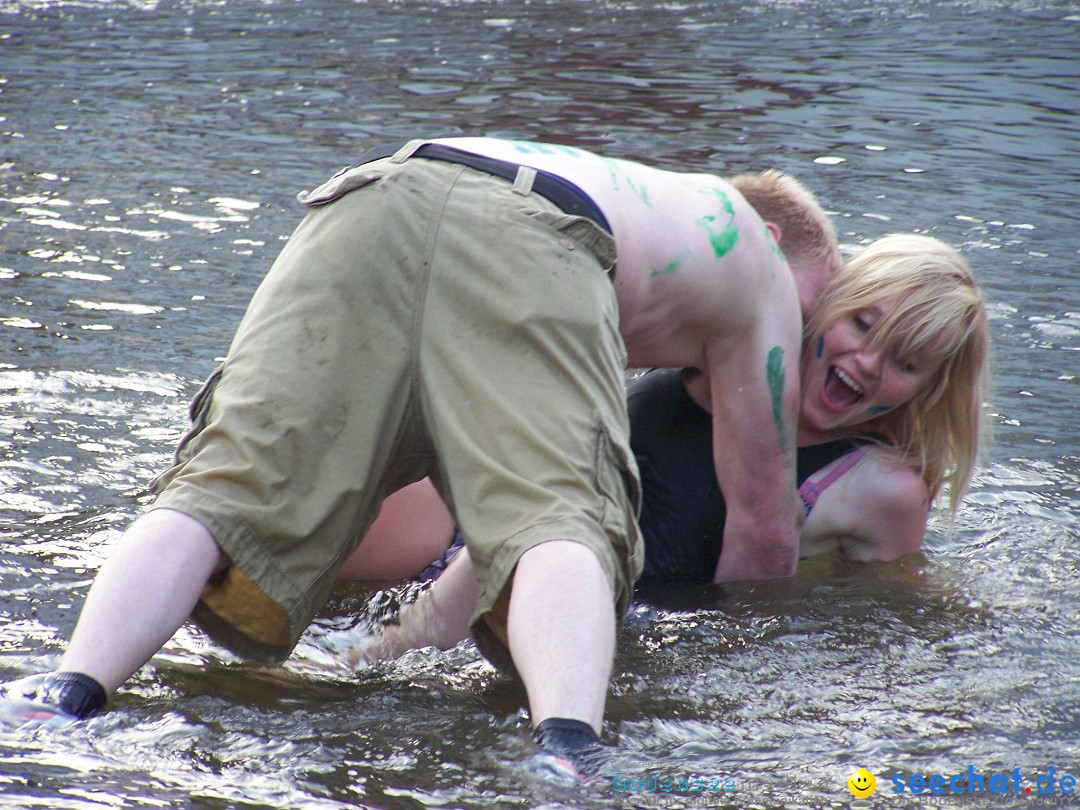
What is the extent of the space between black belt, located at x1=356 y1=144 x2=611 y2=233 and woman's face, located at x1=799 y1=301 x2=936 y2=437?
1.20 metres

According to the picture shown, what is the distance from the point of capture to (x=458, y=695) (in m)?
2.98

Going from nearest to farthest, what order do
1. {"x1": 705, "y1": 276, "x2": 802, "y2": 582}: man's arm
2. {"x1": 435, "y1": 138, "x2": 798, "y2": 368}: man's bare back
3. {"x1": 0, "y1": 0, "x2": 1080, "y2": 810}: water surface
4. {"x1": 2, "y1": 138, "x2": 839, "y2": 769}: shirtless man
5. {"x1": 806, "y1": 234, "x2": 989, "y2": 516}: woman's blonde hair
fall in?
{"x1": 2, "y1": 138, "x2": 839, "y2": 769}: shirtless man
{"x1": 0, "y1": 0, "x2": 1080, "y2": 810}: water surface
{"x1": 435, "y1": 138, "x2": 798, "y2": 368}: man's bare back
{"x1": 705, "y1": 276, "x2": 802, "y2": 582}: man's arm
{"x1": 806, "y1": 234, "x2": 989, "y2": 516}: woman's blonde hair

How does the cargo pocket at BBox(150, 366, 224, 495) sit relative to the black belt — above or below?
below

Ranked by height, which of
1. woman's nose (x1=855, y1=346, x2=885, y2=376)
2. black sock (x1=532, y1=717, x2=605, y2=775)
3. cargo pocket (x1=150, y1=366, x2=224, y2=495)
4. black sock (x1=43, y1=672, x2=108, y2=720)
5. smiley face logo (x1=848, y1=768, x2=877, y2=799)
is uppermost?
cargo pocket (x1=150, y1=366, x2=224, y2=495)

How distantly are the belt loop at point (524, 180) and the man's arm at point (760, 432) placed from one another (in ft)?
2.41

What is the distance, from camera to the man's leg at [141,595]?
91.4 inches

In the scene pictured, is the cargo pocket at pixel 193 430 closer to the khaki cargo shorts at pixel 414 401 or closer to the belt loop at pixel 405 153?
the khaki cargo shorts at pixel 414 401

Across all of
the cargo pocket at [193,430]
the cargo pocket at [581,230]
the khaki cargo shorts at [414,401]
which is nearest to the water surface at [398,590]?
the khaki cargo shorts at [414,401]

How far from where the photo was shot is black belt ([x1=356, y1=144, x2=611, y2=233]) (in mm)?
2746

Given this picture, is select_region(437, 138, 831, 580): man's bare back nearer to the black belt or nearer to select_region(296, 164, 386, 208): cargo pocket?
the black belt

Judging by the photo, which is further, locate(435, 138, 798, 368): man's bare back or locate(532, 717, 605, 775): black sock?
locate(435, 138, 798, 368): man's bare back

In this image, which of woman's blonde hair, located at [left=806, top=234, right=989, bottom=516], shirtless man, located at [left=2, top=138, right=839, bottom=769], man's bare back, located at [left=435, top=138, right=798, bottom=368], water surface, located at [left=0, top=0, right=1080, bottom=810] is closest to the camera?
shirtless man, located at [left=2, top=138, right=839, bottom=769]

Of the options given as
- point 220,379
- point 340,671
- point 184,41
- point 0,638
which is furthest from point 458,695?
point 184,41

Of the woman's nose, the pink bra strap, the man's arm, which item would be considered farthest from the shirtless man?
the pink bra strap
